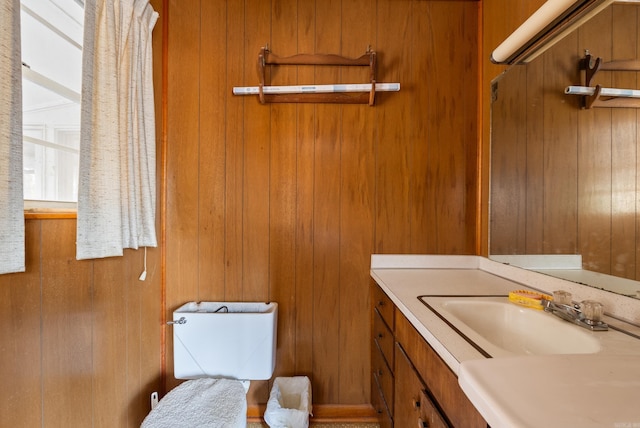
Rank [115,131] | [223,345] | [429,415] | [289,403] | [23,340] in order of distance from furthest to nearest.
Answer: [289,403] → [223,345] → [115,131] → [23,340] → [429,415]

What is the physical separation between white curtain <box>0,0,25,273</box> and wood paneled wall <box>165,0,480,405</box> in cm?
70

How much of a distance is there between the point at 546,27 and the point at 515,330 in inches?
42.5

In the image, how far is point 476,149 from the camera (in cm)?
142

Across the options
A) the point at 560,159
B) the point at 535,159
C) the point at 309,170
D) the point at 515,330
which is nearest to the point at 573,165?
the point at 560,159

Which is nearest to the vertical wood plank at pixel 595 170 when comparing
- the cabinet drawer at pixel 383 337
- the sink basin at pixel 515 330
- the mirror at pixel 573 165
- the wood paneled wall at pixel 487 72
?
the mirror at pixel 573 165

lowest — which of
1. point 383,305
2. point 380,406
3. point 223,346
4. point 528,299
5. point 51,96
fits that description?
point 380,406

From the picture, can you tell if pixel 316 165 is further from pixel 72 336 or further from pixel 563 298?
pixel 72 336

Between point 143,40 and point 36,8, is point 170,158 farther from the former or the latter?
point 36,8

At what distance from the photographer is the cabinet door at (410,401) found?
66 cm

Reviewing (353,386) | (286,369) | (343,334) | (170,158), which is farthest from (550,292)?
(170,158)

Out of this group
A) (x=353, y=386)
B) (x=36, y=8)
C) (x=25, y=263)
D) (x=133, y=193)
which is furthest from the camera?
(x=353, y=386)

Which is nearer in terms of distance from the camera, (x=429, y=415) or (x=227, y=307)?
(x=429, y=415)

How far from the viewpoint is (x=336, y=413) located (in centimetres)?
137

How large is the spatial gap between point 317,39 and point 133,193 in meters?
1.29
